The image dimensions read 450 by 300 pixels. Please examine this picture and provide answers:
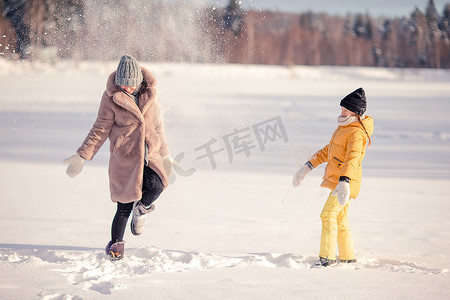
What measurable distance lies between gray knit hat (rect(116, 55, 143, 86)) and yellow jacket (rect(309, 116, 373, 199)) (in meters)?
1.38

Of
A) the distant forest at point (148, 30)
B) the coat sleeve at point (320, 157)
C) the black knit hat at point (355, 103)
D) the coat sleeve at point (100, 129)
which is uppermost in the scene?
the distant forest at point (148, 30)

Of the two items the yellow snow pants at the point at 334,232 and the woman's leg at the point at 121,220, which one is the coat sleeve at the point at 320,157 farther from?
the woman's leg at the point at 121,220

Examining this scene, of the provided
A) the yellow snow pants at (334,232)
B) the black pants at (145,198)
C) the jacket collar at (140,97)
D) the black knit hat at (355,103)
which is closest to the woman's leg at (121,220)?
the black pants at (145,198)

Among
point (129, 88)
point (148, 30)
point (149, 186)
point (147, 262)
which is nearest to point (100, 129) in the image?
point (129, 88)

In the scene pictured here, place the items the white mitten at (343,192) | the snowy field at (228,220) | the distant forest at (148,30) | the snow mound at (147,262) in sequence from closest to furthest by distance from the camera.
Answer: the snowy field at (228,220) → the snow mound at (147,262) → the white mitten at (343,192) → the distant forest at (148,30)

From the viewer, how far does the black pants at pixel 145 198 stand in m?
3.48

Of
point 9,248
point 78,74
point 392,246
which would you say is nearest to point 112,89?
point 9,248

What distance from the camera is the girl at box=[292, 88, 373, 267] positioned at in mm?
3355

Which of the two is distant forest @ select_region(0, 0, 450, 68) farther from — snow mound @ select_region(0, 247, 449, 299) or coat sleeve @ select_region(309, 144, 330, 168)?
snow mound @ select_region(0, 247, 449, 299)

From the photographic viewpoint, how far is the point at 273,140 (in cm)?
1095

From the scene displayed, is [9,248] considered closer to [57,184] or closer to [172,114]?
[57,184]

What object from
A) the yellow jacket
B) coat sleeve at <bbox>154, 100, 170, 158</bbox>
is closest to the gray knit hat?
coat sleeve at <bbox>154, 100, 170, 158</bbox>

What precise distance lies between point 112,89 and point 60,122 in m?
9.62

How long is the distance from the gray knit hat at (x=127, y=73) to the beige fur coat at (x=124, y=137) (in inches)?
2.7
